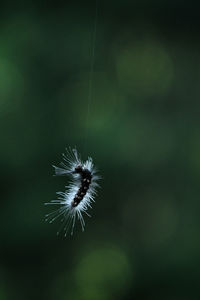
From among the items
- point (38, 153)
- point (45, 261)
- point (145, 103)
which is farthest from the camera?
point (145, 103)

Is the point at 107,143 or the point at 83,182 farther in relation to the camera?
the point at 107,143

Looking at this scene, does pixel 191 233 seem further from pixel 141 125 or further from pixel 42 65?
pixel 42 65

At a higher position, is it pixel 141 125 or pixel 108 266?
pixel 141 125

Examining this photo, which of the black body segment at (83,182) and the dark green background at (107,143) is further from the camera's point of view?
the dark green background at (107,143)

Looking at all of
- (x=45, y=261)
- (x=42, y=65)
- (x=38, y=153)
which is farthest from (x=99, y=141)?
(x=45, y=261)

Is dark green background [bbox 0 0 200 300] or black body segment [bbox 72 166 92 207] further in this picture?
dark green background [bbox 0 0 200 300]

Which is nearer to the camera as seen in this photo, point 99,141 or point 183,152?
point 99,141

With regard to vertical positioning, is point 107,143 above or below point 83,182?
above

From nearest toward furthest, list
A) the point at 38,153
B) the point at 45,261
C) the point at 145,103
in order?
the point at 38,153
the point at 45,261
the point at 145,103
